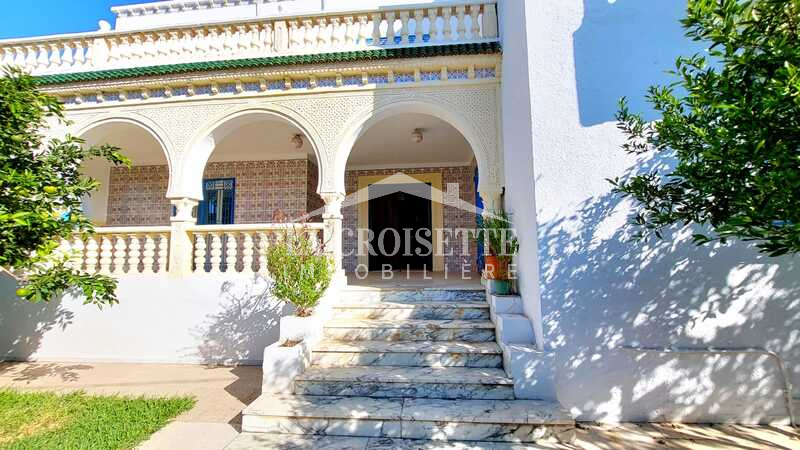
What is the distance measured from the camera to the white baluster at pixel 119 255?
16.5 feet

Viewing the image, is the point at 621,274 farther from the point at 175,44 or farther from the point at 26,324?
the point at 26,324

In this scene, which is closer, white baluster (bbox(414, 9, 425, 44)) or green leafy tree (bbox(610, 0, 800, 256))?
green leafy tree (bbox(610, 0, 800, 256))

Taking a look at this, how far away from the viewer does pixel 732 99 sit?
1607 millimetres

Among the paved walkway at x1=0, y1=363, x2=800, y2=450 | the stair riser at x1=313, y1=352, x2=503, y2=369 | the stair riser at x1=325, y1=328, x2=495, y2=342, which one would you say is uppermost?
the stair riser at x1=325, y1=328, x2=495, y2=342

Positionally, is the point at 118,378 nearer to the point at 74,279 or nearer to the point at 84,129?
the point at 74,279

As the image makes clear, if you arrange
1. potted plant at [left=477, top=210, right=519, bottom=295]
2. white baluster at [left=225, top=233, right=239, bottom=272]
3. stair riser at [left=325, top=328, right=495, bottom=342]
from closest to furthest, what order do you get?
stair riser at [left=325, top=328, right=495, bottom=342]
potted plant at [left=477, top=210, right=519, bottom=295]
white baluster at [left=225, top=233, right=239, bottom=272]

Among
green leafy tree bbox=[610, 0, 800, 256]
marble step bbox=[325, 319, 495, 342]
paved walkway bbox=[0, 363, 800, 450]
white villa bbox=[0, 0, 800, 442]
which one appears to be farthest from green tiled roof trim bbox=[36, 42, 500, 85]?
paved walkway bbox=[0, 363, 800, 450]

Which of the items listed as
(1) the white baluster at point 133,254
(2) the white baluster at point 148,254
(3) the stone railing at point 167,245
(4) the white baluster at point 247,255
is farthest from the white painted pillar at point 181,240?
(4) the white baluster at point 247,255

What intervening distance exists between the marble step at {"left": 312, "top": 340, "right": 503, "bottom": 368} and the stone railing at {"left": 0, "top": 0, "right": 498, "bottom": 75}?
14.0ft

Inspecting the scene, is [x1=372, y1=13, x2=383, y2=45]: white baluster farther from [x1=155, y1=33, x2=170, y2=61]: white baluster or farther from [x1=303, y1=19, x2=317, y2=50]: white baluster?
[x1=155, y1=33, x2=170, y2=61]: white baluster

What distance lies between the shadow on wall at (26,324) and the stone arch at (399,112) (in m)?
4.37

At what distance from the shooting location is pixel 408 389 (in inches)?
123

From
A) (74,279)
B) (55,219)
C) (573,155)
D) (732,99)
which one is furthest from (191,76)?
(732,99)

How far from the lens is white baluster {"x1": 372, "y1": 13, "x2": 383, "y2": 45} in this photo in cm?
518
